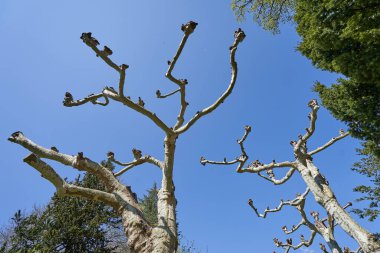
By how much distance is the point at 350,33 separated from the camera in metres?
6.52

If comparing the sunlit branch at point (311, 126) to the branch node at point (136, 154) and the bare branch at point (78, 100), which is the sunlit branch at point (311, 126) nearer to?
the branch node at point (136, 154)

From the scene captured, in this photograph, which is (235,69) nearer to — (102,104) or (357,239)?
(102,104)

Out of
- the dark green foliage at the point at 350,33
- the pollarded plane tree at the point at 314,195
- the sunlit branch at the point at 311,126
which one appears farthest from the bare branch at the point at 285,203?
the dark green foliage at the point at 350,33

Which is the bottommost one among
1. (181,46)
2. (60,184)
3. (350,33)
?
(60,184)

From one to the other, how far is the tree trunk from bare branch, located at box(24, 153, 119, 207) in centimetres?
663

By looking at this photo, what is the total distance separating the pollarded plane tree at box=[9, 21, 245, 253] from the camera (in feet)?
10.7

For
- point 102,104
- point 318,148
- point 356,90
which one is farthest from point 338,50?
point 102,104

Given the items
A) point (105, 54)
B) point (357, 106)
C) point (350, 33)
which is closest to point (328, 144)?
point (357, 106)

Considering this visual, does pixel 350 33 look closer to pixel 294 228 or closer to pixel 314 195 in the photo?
pixel 314 195

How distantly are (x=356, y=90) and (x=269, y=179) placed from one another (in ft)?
15.5

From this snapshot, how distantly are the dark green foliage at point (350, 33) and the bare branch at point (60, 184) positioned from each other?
20.2ft

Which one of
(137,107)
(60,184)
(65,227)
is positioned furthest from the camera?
(65,227)

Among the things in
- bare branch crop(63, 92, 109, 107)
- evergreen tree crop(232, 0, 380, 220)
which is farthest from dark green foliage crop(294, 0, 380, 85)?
bare branch crop(63, 92, 109, 107)

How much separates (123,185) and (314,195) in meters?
7.10
